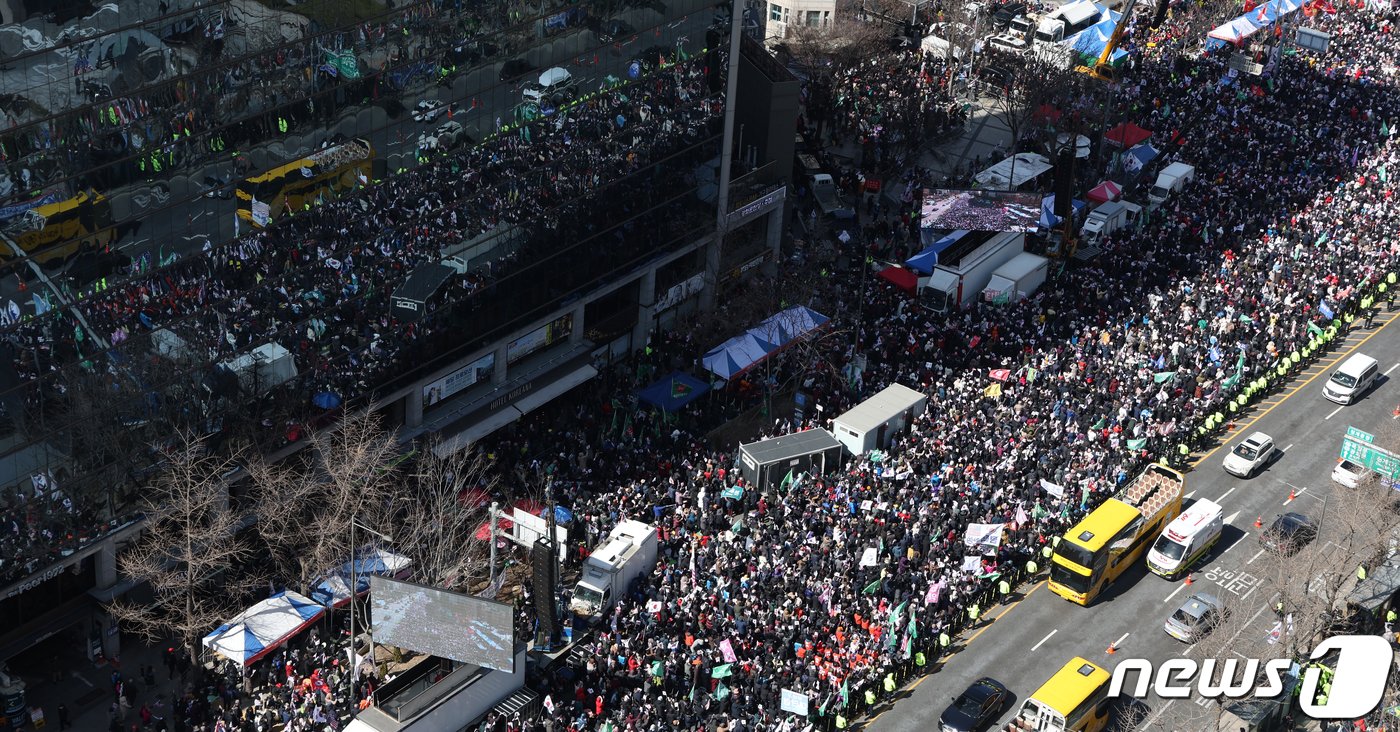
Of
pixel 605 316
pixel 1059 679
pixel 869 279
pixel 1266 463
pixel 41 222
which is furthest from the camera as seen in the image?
pixel 869 279

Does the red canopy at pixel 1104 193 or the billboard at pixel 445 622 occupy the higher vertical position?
the billboard at pixel 445 622

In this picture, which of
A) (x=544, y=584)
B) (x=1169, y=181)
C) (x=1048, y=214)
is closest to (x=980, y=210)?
(x=1048, y=214)

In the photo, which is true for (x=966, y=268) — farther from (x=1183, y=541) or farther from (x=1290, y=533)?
(x=1290, y=533)

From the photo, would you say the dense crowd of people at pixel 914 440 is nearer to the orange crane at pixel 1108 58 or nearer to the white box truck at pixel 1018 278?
the white box truck at pixel 1018 278

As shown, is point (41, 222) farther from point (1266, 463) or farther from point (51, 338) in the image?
point (1266, 463)

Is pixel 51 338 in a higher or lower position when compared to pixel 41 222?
lower

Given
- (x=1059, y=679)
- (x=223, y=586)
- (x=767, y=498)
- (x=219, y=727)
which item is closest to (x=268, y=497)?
(x=223, y=586)

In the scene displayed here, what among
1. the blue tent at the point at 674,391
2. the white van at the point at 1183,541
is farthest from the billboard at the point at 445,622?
the white van at the point at 1183,541
